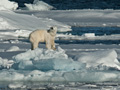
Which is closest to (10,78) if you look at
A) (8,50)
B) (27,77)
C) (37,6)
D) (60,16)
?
(27,77)

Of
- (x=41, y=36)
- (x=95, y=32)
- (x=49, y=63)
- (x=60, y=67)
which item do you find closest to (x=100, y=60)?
(x=60, y=67)

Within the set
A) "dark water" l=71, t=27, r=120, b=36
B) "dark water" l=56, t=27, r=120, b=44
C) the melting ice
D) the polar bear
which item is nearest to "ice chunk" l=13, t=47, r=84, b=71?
the melting ice

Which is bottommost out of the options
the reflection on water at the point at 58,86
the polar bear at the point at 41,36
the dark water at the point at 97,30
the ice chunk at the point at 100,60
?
the dark water at the point at 97,30

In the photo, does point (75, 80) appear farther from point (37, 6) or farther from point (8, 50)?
point (37, 6)

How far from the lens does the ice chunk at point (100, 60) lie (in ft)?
30.3

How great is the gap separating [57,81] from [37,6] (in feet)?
67.5

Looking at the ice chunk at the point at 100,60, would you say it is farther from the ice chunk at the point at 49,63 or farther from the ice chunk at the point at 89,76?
the ice chunk at the point at 89,76

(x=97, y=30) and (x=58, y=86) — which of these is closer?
(x=58, y=86)

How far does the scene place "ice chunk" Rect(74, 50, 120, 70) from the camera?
9227 millimetres

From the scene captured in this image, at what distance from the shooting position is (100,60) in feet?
31.0

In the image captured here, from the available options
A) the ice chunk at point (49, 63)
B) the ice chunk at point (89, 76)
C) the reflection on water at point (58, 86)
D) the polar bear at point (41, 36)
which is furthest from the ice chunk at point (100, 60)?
the reflection on water at point (58, 86)

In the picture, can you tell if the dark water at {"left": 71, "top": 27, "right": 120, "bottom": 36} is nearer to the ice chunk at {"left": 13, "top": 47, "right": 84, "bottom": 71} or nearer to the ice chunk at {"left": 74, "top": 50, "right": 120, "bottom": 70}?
the ice chunk at {"left": 74, "top": 50, "right": 120, "bottom": 70}

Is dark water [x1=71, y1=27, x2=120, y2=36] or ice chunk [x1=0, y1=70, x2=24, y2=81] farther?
dark water [x1=71, y1=27, x2=120, y2=36]

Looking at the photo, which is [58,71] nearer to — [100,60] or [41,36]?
[100,60]
